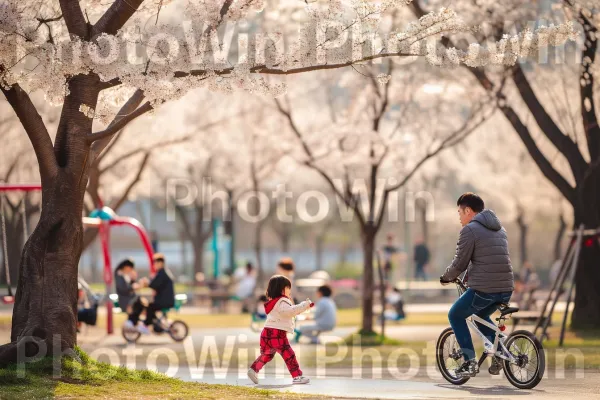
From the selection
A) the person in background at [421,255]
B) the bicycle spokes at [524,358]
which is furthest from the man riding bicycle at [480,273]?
the person in background at [421,255]

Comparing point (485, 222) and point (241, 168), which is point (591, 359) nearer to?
point (485, 222)

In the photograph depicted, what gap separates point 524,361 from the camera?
10.9 meters

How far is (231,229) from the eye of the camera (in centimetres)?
4356

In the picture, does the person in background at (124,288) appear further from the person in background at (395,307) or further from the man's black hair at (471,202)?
the man's black hair at (471,202)

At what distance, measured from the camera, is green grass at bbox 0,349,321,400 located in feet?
32.4

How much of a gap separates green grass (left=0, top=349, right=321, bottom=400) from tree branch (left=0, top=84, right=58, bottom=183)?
199cm

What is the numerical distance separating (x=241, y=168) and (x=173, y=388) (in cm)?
3134

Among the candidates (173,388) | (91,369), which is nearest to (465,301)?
(173,388)

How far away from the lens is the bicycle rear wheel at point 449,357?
37.9ft

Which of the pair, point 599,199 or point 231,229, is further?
point 231,229

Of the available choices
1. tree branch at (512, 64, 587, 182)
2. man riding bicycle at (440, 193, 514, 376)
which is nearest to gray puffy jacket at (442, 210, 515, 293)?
man riding bicycle at (440, 193, 514, 376)

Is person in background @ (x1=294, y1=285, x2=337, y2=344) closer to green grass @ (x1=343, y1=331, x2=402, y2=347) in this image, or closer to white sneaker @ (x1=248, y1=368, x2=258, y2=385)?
green grass @ (x1=343, y1=331, x2=402, y2=347)

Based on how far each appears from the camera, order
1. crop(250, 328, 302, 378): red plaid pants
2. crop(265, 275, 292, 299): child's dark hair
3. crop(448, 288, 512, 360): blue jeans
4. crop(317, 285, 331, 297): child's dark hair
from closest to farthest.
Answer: crop(448, 288, 512, 360): blue jeans
crop(250, 328, 302, 378): red plaid pants
crop(265, 275, 292, 299): child's dark hair
crop(317, 285, 331, 297): child's dark hair

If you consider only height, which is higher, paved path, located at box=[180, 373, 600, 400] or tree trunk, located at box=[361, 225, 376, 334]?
tree trunk, located at box=[361, 225, 376, 334]
